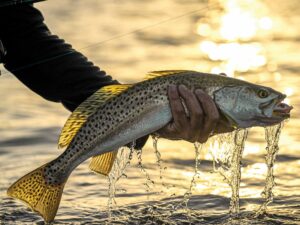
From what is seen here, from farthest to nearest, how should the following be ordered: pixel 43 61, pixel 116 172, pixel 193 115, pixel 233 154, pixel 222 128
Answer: pixel 116 172, pixel 233 154, pixel 43 61, pixel 222 128, pixel 193 115

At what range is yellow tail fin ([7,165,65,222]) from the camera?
5.11m

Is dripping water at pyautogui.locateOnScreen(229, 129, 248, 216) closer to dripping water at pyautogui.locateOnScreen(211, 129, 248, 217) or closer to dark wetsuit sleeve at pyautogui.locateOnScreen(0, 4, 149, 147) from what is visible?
dripping water at pyautogui.locateOnScreen(211, 129, 248, 217)

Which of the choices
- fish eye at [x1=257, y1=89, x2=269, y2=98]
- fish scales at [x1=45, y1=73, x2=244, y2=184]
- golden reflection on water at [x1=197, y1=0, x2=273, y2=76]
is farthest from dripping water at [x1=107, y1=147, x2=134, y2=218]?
golden reflection on water at [x1=197, y1=0, x2=273, y2=76]

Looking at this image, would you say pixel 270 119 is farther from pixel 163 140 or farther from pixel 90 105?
pixel 163 140

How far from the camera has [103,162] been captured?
16.9 ft

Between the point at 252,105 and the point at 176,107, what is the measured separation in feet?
1.38

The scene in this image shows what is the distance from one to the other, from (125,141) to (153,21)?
8044 mm

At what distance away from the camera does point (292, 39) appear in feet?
39.0

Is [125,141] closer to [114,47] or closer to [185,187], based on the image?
[185,187]

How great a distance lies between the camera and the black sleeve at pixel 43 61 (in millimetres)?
5680

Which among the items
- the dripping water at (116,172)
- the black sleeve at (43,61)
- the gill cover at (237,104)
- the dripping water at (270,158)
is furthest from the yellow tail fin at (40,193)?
the dripping water at (270,158)

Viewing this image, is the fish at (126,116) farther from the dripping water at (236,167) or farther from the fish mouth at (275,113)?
the dripping water at (236,167)

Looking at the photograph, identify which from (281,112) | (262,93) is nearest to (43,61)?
(262,93)

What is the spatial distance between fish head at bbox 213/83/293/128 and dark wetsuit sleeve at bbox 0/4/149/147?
1.11 meters
